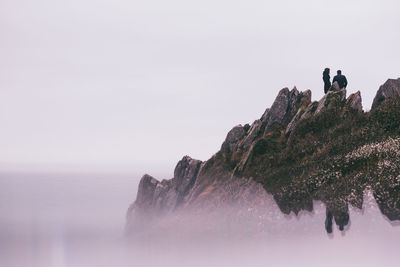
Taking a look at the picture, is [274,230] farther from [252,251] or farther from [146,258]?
[146,258]

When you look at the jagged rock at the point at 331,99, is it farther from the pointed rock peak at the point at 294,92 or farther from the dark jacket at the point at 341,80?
the pointed rock peak at the point at 294,92

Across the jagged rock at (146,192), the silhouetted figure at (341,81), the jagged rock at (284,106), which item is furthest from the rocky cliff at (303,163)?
the jagged rock at (146,192)

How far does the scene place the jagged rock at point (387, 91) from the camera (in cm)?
3719

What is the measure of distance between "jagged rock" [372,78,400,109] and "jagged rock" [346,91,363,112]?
129 cm

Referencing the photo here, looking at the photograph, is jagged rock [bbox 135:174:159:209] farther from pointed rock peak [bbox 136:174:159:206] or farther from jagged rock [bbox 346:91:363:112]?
jagged rock [bbox 346:91:363:112]

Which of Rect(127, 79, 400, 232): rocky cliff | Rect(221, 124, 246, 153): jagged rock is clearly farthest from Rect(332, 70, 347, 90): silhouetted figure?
Rect(221, 124, 246, 153): jagged rock

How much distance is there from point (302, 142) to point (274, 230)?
9969 millimetres

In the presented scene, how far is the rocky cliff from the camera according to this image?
94.3ft

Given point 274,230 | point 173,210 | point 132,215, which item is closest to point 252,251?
point 274,230

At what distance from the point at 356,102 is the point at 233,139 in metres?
15.4

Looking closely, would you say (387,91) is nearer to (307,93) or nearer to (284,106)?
(307,93)

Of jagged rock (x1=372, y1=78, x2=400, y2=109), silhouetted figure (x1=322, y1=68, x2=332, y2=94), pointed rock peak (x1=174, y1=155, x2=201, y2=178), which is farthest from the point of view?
pointed rock peak (x1=174, y1=155, x2=201, y2=178)

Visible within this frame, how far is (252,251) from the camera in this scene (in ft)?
101

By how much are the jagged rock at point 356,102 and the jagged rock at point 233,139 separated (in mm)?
13581
